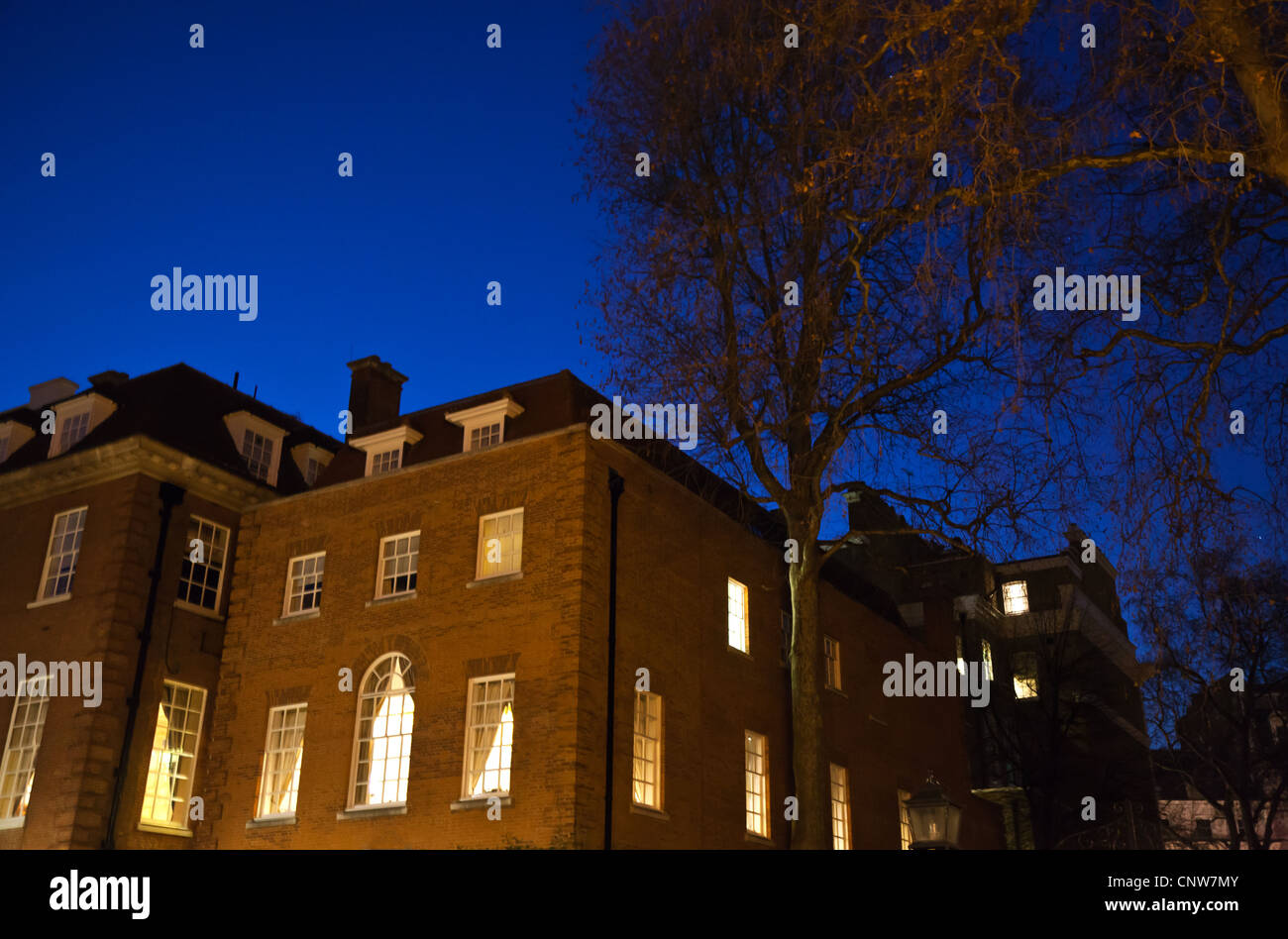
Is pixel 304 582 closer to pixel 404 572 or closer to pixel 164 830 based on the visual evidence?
pixel 404 572

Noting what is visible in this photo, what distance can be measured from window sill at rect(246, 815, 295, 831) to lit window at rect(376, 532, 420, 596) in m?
4.79

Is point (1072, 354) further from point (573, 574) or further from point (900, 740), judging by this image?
point (900, 740)

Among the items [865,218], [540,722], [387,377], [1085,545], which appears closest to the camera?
[1085,545]

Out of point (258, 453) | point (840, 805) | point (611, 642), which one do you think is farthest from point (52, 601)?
point (840, 805)

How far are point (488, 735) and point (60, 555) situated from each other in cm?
1203

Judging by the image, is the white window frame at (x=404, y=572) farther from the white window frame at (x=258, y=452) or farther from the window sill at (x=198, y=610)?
the white window frame at (x=258, y=452)

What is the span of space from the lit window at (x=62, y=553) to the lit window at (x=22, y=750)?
85.6 inches

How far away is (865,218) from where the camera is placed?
485 inches

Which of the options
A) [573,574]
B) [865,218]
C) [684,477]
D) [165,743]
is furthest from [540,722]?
[865,218]

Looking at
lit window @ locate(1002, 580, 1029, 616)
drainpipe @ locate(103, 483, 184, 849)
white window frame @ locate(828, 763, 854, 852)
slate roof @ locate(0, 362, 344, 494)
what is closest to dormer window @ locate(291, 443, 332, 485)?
slate roof @ locate(0, 362, 344, 494)

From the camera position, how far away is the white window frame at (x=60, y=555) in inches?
969

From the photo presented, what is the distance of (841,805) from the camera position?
2706 cm
